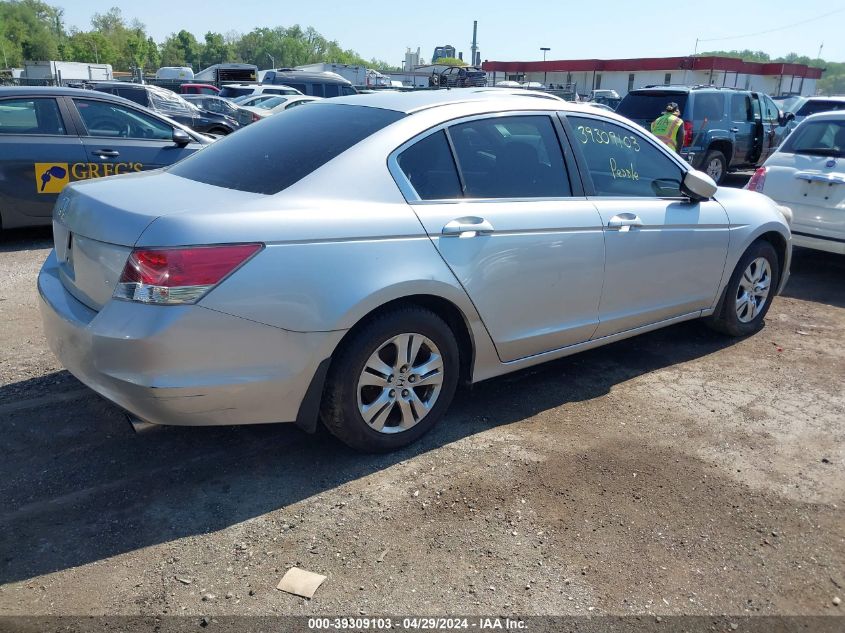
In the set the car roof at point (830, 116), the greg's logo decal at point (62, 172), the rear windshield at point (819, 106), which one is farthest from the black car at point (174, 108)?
the car roof at point (830, 116)

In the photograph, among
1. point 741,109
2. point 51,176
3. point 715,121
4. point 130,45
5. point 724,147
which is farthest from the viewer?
point 130,45

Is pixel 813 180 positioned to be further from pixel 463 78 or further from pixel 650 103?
pixel 463 78

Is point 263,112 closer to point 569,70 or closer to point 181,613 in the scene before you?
point 181,613

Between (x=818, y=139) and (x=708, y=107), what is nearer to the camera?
(x=818, y=139)

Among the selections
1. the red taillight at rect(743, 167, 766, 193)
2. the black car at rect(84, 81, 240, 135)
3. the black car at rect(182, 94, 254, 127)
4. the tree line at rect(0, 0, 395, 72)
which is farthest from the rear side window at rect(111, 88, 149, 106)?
the tree line at rect(0, 0, 395, 72)

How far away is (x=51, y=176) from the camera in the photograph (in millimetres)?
7383

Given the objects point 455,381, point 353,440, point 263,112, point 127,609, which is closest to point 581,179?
point 455,381

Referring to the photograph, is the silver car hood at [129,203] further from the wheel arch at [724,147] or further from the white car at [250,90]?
the white car at [250,90]

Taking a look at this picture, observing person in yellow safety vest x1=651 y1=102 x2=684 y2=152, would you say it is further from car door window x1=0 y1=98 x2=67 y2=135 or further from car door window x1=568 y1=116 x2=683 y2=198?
car door window x1=0 y1=98 x2=67 y2=135

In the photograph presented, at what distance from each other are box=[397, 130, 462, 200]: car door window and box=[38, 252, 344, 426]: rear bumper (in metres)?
0.89

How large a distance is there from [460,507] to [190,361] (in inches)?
51.7

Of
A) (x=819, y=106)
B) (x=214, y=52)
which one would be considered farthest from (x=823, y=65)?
(x=819, y=106)

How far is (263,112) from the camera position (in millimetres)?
18656

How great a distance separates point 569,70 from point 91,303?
57859 millimetres
